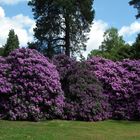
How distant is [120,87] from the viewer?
22641mm

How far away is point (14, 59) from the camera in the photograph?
21.4 metres

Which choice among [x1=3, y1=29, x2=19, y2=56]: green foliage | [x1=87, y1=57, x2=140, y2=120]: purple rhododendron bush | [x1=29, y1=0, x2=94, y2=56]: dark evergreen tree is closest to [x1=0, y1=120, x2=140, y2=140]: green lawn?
[x1=87, y1=57, x2=140, y2=120]: purple rhododendron bush

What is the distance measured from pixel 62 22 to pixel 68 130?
41.6 meters

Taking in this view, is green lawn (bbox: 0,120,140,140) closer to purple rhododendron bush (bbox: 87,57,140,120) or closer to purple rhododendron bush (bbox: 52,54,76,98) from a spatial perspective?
purple rhododendron bush (bbox: 87,57,140,120)

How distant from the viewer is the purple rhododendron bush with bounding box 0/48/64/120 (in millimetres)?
20031

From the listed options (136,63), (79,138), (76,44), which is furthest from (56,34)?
(79,138)

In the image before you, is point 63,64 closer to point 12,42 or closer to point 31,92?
point 31,92

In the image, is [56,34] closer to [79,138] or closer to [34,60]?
[34,60]

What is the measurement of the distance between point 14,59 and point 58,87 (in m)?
2.22

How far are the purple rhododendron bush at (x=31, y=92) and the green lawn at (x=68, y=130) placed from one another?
63 centimetres

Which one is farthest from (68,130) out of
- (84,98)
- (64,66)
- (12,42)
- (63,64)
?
(12,42)

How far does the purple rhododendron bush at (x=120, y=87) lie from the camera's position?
879 inches

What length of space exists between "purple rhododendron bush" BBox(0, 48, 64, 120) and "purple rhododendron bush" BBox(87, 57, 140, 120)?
2671 mm

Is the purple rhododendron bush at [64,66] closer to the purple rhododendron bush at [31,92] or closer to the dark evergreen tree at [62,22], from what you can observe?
the purple rhododendron bush at [31,92]
